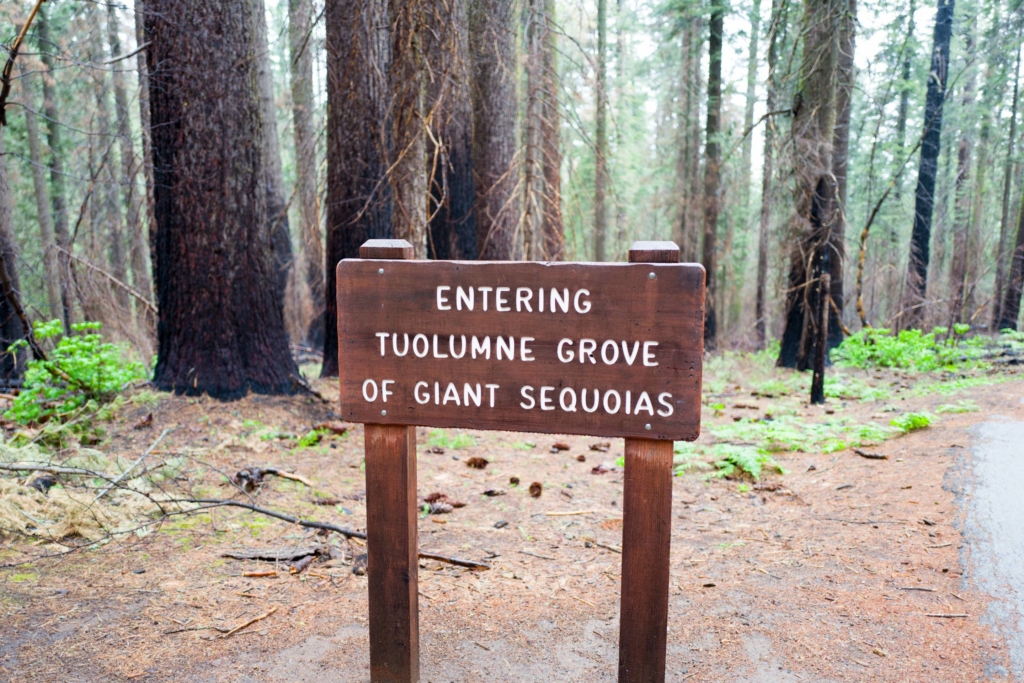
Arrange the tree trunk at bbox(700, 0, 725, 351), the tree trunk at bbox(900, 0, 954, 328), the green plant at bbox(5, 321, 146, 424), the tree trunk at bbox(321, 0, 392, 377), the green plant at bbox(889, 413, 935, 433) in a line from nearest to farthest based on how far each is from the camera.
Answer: the green plant at bbox(5, 321, 146, 424) < the green plant at bbox(889, 413, 935, 433) < the tree trunk at bbox(321, 0, 392, 377) < the tree trunk at bbox(700, 0, 725, 351) < the tree trunk at bbox(900, 0, 954, 328)

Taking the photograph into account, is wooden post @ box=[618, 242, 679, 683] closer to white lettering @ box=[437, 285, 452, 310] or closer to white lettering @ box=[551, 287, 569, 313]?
white lettering @ box=[551, 287, 569, 313]

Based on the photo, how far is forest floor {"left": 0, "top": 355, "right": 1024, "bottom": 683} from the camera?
315 centimetres

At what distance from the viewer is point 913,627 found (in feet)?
11.1

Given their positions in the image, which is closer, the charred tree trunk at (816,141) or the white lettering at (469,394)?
the white lettering at (469,394)

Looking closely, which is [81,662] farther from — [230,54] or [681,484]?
[230,54]

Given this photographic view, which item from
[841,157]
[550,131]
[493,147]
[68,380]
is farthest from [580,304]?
[841,157]

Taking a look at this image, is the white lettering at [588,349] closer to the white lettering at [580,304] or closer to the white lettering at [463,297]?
the white lettering at [580,304]


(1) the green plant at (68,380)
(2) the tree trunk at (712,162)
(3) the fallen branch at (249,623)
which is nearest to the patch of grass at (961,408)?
(3) the fallen branch at (249,623)

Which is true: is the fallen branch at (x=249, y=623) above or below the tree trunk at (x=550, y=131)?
below

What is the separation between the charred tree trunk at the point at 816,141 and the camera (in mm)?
9258

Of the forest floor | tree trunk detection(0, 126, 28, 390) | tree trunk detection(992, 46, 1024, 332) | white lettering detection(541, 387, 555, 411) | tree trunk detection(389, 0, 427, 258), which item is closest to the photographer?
white lettering detection(541, 387, 555, 411)

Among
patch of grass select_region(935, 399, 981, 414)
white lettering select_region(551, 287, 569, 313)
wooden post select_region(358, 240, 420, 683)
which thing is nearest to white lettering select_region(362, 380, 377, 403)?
wooden post select_region(358, 240, 420, 683)

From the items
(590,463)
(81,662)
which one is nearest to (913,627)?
(590,463)

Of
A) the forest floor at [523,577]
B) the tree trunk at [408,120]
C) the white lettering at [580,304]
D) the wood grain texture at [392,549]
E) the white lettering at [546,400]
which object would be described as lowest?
the forest floor at [523,577]
